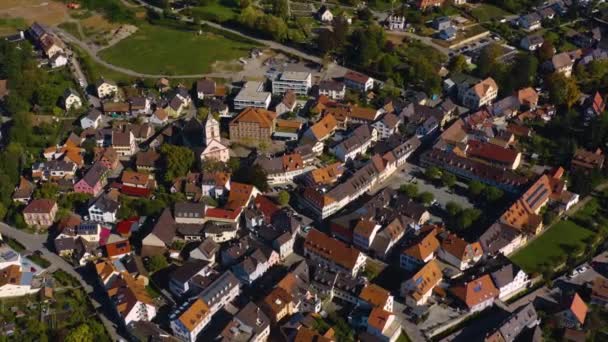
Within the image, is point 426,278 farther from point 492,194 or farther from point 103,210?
point 103,210

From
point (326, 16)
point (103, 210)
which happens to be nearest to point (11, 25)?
point (326, 16)

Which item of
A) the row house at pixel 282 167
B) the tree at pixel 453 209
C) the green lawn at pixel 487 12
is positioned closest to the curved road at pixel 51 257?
the row house at pixel 282 167

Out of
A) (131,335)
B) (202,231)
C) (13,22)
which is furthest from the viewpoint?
(13,22)

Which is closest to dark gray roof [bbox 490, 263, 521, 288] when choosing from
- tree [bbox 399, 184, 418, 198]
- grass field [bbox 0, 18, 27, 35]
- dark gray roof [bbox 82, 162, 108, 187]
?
tree [bbox 399, 184, 418, 198]

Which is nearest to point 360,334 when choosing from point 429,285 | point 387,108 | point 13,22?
point 429,285

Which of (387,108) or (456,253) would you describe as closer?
(456,253)

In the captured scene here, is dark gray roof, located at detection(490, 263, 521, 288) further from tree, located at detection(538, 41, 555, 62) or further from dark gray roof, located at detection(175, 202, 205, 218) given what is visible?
tree, located at detection(538, 41, 555, 62)

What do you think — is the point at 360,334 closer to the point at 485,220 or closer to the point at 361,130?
the point at 485,220

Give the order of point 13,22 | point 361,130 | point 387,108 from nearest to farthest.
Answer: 1. point 361,130
2. point 387,108
3. point 13,22
